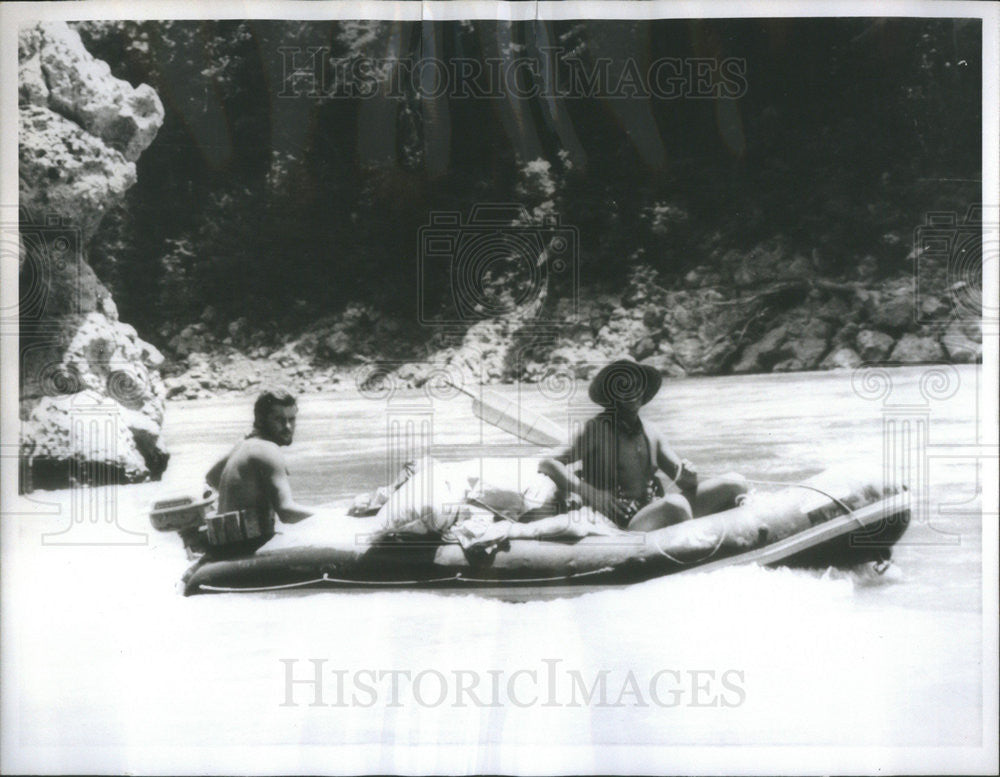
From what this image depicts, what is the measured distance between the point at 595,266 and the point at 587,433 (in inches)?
26.4

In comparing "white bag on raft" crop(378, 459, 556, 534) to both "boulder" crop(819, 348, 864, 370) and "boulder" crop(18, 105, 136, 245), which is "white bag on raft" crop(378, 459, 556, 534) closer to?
"boulder" crop(819, 348, 864, 370)

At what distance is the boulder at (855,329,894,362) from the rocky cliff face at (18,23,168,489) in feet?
9.30

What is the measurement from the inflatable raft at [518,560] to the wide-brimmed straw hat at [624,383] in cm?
55

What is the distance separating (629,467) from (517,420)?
0.49m

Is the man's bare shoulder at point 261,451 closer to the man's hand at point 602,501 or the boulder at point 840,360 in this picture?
the man's hand at point 602,501

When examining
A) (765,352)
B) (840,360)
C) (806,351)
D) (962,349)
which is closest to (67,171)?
(765,352)

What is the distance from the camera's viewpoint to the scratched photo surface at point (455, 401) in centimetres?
445

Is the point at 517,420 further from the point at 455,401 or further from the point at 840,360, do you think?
the point at 840,360

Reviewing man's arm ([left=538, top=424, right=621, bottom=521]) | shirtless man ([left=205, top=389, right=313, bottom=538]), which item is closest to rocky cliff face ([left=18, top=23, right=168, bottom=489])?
shirtless man ([left=205, top=389, right=313, bottom=538])

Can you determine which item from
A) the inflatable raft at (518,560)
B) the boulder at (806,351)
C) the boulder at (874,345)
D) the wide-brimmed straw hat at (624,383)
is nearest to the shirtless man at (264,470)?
the inflatable raft at (518,560)

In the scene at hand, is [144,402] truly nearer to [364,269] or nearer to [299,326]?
[299,326]

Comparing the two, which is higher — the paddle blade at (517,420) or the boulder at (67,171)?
the boulder at (67,171)

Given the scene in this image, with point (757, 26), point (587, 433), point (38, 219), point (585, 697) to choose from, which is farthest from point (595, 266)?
point (38, 219)

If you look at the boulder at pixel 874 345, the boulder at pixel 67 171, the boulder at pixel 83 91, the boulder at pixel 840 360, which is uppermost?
the boulder at pixel 83 91
